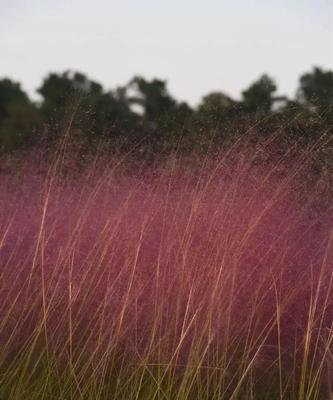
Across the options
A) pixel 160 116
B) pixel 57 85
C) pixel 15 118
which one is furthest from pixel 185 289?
pixel 57 85

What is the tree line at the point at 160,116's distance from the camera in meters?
3.37

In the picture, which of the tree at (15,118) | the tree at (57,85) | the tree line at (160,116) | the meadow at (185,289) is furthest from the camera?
the tree at (57,85)

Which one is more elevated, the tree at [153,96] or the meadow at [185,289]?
the tree at [153,96]

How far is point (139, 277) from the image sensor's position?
2738 millimetres

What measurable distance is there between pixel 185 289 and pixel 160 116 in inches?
141

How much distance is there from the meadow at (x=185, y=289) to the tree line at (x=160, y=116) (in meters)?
0.24

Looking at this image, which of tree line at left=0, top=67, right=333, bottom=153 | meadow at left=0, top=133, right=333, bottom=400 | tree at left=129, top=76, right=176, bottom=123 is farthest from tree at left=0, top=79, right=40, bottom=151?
meadow at left=0, top=133, right=333, bottom=400

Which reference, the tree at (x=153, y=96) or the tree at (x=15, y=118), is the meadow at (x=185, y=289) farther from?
the tree at (x=153, y=96)

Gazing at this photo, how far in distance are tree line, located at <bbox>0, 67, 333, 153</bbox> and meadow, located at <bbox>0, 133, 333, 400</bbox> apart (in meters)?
0.24

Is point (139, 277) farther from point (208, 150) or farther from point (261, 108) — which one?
point (261, 108)

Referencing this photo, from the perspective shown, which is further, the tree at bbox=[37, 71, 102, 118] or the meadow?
the tree at bbox=[37, 71, 102, 118]

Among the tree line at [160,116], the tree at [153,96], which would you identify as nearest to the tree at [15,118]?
the tree line at [160,116]

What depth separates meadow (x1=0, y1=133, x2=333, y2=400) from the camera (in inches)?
100

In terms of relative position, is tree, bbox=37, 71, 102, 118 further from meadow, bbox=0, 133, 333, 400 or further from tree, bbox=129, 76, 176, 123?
meadow, bbox=0, 133, 333, 400
